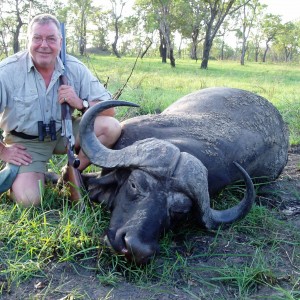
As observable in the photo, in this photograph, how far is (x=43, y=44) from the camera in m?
3.70

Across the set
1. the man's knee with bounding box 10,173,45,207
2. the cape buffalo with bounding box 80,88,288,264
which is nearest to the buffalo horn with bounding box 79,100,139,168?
the cape buffalo with bounding box 80,88,288,264

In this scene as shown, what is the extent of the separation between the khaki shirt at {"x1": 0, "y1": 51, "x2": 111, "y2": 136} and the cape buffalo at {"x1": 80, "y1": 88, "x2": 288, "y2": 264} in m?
0.68

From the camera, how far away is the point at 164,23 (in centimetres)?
2606

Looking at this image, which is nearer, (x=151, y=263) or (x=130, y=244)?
(x=130, y=244)

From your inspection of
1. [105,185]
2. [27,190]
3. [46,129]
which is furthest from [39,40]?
[105,185]

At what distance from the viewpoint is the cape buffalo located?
2.80m

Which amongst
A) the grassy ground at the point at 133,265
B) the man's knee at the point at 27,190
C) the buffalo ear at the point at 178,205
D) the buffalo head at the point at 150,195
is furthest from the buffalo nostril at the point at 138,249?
the man's knee at the point at 27,190

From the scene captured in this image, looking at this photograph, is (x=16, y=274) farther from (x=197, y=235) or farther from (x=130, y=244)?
(x=197, y=235)

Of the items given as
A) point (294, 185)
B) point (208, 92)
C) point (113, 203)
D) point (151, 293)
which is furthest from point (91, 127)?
point (294, 185)

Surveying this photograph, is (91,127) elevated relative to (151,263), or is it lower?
elevated

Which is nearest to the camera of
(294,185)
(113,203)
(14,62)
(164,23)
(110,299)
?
(110,299)

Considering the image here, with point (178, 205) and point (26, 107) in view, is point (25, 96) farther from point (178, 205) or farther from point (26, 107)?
point (178, 205)

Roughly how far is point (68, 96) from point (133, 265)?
5.33 ft

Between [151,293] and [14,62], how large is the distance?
2.31 meters
